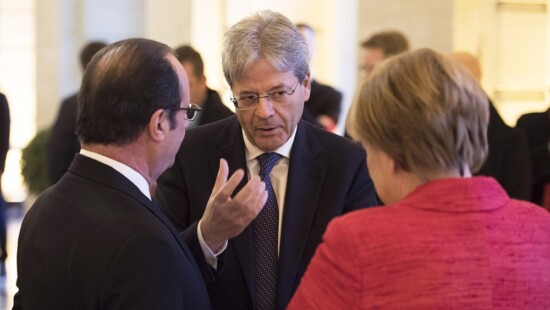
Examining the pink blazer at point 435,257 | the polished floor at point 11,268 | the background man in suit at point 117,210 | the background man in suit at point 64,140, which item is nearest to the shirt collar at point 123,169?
the background man in suit at point 117,210

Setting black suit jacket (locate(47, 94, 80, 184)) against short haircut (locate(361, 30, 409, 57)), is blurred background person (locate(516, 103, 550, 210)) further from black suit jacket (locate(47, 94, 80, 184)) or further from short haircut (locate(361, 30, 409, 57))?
black suit jacket (locate(47, 94, 80, 184))

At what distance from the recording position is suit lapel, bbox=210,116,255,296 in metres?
2.91

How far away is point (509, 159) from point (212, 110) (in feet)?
5.96

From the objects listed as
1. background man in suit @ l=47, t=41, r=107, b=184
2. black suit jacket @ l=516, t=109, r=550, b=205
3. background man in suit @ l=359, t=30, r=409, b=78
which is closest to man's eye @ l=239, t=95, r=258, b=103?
black suit jacket @ l=516, t=109, r=550, b=205

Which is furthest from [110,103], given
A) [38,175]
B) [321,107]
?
[38,175]

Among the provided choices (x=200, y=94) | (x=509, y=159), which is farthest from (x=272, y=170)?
(x=200, y=94)

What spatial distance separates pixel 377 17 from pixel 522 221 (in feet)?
23.2

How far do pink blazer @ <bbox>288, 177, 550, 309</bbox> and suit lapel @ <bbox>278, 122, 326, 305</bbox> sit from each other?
0.80m

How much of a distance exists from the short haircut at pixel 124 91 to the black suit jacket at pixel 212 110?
3.60 m

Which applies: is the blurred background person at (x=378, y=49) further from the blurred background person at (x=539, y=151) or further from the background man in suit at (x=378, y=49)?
the blurred background person at (x=539, y=151)

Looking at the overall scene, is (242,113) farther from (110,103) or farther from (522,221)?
(522,221)

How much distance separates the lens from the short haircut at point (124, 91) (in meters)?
2.34

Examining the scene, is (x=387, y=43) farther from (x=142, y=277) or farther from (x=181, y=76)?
(x=142, y=277)

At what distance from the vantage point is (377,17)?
9.06 metres
